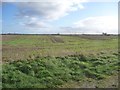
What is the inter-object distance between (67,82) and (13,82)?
2.85 metres

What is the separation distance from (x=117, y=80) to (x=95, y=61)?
4.76m

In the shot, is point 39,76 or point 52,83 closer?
point 52,83

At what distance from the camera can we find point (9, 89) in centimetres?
1273

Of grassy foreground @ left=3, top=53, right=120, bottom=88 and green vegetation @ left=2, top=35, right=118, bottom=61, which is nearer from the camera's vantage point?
grassy foreground @ left=3, top=53, right=120, bottom=88

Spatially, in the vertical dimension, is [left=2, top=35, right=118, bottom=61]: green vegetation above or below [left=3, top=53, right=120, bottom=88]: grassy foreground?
above

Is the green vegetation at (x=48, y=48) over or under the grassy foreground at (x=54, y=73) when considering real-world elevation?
over

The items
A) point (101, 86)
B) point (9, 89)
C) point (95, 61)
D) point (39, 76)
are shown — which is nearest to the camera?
point (9, 89)

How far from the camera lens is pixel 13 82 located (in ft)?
43.9

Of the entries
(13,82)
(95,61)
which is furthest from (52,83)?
(95,61)

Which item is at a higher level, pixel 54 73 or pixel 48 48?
pixel 48 48

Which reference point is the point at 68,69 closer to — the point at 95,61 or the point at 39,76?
the point at 39,76

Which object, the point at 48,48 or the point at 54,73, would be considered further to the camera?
the point at 48,48

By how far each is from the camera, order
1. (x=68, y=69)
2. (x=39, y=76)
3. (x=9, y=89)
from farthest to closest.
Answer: (x=68, y=69), (x=39, y=76), (x=9, y=89)

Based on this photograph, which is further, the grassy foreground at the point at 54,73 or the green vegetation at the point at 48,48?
the green vegetation at the point at 48,48
